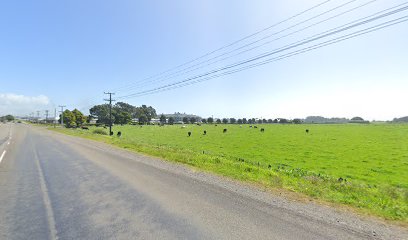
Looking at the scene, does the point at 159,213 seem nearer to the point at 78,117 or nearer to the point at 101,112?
the point at 78,117

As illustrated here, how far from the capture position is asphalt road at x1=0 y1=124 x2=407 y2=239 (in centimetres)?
600

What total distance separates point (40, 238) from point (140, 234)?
6.55 ft

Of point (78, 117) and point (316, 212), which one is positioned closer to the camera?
point (316, 212)

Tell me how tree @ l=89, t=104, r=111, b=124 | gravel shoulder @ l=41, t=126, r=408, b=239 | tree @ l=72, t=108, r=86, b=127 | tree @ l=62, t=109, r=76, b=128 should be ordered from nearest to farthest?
gravel shoulder @ l=41, t=126, r=408, b=239, tree @ l=62, t=109, r=76, b=128, tree @ l=72, t=108, r=86, b=127, tree @ l=89, t=104, r=111, b=124

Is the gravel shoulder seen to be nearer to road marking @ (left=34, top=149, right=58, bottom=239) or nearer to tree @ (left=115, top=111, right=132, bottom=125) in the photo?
road marking @ (left=34, top=149, right=58, bottom=239)

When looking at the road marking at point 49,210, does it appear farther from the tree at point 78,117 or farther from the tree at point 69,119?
the tree at point 78,117

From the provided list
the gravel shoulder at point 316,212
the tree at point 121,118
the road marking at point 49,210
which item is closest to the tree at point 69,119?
the tree at point 121,118

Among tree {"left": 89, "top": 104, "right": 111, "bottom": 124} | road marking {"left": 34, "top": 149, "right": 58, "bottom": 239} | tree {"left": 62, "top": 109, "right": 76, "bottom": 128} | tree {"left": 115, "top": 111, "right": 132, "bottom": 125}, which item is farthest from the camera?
tree {"left": 89, "top": 104, "right": 111, "bottom": 124}

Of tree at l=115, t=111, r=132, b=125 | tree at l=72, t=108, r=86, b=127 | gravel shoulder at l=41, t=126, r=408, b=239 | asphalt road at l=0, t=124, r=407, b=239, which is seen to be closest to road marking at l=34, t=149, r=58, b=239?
asphalt road at l=0, t=124, r=407, b=239

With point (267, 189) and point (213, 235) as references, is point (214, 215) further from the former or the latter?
point (267, 189)

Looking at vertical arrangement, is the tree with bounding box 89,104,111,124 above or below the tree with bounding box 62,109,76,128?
above

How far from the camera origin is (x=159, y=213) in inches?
287

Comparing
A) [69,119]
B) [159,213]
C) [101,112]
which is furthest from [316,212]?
[101,112]

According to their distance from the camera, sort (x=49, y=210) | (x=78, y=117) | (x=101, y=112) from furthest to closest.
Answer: (x=101, y=112) → (x=78, y=117) → (x=49, y=210)
